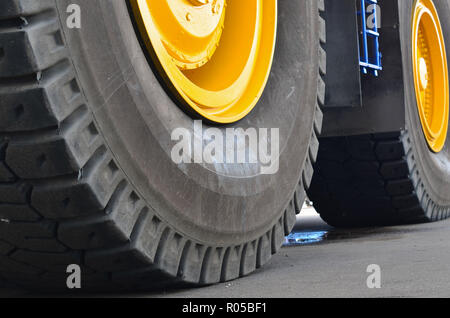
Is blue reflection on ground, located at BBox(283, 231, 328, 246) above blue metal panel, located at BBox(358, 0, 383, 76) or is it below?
below

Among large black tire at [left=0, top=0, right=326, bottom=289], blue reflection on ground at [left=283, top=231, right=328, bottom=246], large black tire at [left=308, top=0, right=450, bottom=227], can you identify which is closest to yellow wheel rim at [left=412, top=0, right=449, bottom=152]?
large black tire at [left=308, top=0, right=450, bottom=227]

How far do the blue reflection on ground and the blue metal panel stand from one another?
0.74 m

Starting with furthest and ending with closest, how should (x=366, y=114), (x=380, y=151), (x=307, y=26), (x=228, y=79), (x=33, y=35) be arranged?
1. (x=380, y=151)
2. (x=366, y=114)
3. (x=307, y=26)
4. (x=228, y=79)
5. (x=33, y=35)

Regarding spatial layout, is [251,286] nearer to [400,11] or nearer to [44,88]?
[44,88]

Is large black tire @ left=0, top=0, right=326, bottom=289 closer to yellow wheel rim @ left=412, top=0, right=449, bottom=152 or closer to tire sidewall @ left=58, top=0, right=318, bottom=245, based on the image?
tire sidewall @ left=58, top=0, right=318, bottom=245

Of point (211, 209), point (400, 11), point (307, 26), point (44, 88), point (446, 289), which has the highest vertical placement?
point (400, 11)

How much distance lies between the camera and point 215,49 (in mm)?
2148

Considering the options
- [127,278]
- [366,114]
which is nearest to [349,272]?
[127,278]

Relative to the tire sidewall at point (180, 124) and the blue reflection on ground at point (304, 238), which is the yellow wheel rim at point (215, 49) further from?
the blue reflection on ground at point (304, 238)

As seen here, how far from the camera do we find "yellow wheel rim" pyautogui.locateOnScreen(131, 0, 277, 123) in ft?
5.87

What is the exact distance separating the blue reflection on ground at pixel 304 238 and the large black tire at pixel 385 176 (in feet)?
0.57

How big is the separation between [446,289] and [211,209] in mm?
560

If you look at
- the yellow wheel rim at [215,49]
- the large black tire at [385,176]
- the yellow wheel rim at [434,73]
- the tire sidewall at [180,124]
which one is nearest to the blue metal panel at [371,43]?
the large black tire at [385,176]

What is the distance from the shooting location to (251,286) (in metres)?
1.78
